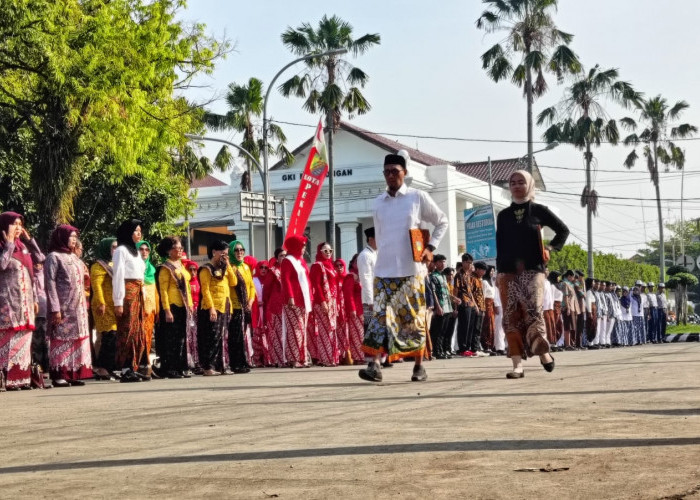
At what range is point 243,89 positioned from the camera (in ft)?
146

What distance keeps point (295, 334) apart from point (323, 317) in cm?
76

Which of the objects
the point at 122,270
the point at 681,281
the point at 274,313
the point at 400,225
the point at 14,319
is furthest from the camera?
the point at 681,281

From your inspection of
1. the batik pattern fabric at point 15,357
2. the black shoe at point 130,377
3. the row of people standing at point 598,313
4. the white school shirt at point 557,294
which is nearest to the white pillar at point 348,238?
the row of people standing at point 598,313

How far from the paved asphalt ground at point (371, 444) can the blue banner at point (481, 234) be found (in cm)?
3077

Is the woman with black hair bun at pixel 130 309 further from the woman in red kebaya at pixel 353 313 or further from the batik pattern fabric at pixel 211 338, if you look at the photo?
the woman in red kebaya at pixel 353 313

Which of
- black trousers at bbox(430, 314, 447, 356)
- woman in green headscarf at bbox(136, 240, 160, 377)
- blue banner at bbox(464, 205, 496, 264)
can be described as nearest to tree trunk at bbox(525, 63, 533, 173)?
blue banner at bbox(464, 205, 496, 264)

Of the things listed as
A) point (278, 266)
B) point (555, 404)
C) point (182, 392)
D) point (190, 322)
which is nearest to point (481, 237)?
point (278, 266)

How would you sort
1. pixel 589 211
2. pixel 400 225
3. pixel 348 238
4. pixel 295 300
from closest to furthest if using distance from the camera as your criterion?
pixel 400 225
pixel 295 300
pixel 348 238
pixel 589 211

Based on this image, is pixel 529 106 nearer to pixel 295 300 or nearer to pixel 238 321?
pixel 295 300

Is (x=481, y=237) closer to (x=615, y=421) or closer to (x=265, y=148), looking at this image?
(x=265, y=148)

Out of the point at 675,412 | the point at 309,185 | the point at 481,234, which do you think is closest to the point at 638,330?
the point at 481,234

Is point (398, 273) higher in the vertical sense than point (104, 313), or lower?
higher

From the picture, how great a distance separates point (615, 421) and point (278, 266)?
12.2 m

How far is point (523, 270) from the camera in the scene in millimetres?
10750
